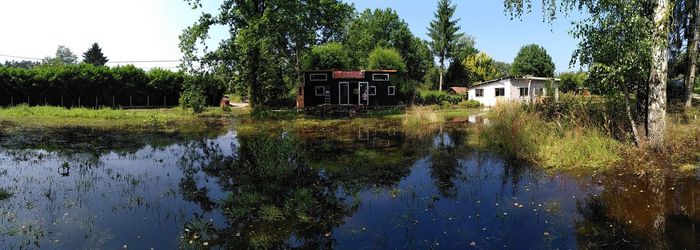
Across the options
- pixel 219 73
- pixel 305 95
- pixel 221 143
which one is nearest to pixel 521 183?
pixel 221 143

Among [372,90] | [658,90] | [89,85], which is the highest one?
[89,85]

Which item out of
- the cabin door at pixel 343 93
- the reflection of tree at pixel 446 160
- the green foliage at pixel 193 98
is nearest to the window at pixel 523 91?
the cabin door at pixel 343 93

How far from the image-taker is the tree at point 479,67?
64.4m

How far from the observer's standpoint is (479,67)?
213 feet

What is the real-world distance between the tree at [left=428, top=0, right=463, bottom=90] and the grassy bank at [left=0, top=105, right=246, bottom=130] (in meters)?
37.9

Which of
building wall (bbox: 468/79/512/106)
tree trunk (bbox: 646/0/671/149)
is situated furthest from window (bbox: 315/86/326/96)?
tree trunk (bbox: 646/0/671/149)

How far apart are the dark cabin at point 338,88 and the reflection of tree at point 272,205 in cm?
2444

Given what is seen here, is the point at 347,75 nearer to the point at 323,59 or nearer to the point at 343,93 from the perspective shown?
the point at 343,93

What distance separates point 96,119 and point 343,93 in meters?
17.9

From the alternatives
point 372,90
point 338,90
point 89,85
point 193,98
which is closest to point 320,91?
point 338,90

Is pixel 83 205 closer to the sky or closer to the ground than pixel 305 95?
closer to the ground

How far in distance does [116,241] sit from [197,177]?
13.8 feet

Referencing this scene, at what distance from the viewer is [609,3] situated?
10.8 metres

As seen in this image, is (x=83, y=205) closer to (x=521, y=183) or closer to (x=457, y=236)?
(x=457, y=236)
